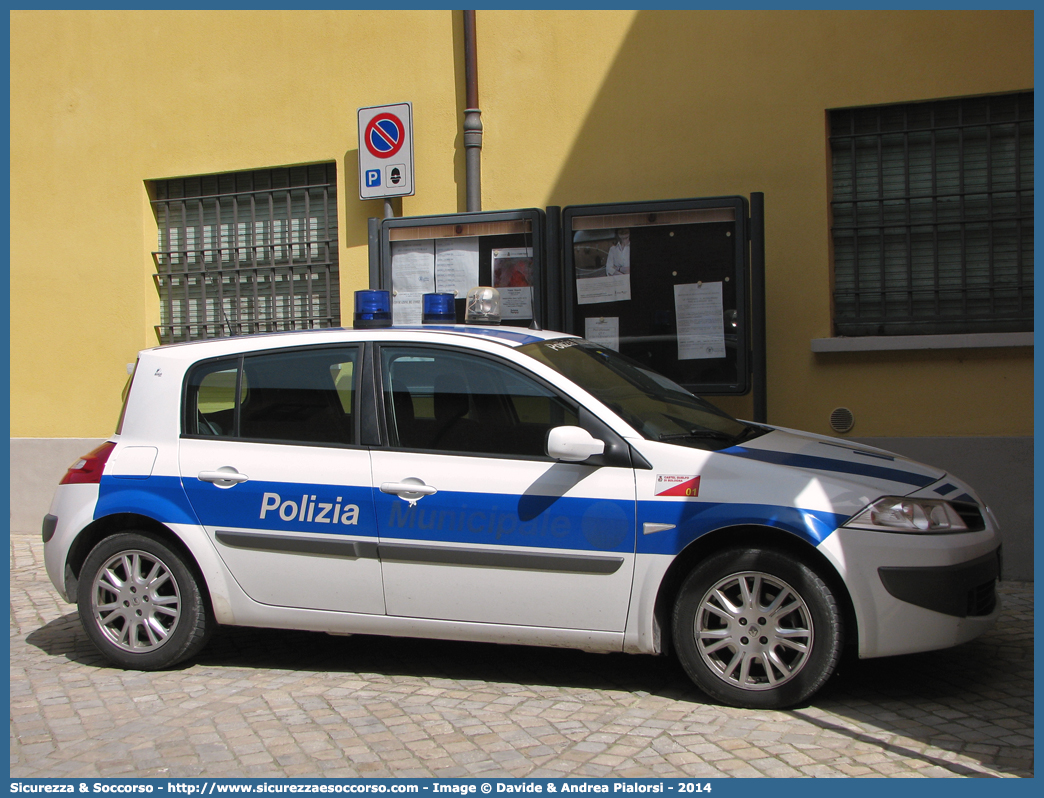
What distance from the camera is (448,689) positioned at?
467cm

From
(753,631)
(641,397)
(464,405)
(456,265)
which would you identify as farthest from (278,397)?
(456,265)

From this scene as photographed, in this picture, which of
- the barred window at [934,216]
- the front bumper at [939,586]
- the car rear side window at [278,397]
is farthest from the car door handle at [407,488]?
the barred window at [934,216]

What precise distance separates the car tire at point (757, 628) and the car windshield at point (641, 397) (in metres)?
0.59

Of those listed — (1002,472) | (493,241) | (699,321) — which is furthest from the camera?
(493,241)

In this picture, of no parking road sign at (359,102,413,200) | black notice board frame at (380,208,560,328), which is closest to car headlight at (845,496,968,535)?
black notice board frame at (380,208,560,328)

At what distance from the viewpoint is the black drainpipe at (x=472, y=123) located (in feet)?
26.0

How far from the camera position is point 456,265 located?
25.1ft

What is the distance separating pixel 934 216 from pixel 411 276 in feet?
12.3

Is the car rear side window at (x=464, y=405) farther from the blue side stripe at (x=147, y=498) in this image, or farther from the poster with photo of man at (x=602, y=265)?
the poster with photo of man at (x=602, y=265)

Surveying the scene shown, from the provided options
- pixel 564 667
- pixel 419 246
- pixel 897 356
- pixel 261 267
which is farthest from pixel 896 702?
pixel 261 267

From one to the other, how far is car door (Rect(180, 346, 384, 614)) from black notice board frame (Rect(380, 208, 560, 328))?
2638mm

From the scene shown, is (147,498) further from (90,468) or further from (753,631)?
(753,631)

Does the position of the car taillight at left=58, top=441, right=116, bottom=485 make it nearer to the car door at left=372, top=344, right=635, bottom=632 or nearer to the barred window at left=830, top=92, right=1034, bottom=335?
the car door at left=372, top=344, right=635, bottom=632

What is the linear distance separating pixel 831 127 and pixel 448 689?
15.7 ft
